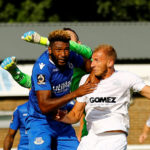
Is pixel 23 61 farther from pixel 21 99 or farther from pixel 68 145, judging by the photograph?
pixel 68 145

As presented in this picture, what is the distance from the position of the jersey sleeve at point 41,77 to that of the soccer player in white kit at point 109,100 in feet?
1.83

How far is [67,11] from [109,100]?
2447cm

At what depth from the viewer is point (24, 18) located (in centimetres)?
2670

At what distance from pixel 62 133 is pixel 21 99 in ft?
22.9

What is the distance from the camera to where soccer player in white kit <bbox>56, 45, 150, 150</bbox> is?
474 centimetres

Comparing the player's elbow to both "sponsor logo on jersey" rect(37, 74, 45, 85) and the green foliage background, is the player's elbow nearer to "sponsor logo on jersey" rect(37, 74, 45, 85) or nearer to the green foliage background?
"sponsor logo on jersey" rect(37, 74, 45, 85)

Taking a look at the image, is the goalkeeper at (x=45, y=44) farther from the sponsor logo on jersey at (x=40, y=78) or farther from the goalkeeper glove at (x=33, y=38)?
the sponsor logo on jersey at (x=40, y=78)

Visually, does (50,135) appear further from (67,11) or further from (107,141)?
(67,11)

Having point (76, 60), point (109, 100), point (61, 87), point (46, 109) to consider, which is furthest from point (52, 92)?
point (109, 100)

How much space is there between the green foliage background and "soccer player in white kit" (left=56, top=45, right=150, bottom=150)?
21.7 m

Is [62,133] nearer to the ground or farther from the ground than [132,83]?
nearer to the ground

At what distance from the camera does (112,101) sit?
477cm

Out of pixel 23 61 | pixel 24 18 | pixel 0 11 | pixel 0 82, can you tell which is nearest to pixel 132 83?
pixel 0 82

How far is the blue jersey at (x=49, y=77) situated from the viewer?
5.23 m
